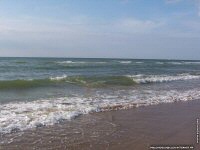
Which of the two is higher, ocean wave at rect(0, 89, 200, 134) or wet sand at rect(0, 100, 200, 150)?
ocean wave at rect(0, 89, 200, 134)

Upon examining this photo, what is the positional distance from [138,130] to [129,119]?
53.2 inches

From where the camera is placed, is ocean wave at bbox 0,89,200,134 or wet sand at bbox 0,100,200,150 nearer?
wet sand at bbox 0,100,200,150

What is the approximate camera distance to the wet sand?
23.5 feet

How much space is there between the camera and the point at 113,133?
8117mm

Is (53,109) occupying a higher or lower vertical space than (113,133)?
higher

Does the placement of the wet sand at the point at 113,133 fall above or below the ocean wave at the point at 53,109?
below

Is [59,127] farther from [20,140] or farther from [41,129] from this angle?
[20,140]

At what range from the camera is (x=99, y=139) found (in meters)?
7.58

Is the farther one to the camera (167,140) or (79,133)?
(79,133)

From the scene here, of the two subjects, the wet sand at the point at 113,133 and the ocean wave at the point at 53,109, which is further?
the ocean wave at the point at 53,109

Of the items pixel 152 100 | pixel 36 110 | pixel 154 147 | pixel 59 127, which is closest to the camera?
pixel 154 147

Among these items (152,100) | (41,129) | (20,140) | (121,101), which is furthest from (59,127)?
(152,100)

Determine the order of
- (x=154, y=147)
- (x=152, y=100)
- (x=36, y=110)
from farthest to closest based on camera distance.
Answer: (x=152, y=100), (x=36, y=110), (x=154, y=147)

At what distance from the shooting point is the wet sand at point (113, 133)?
281 inches
